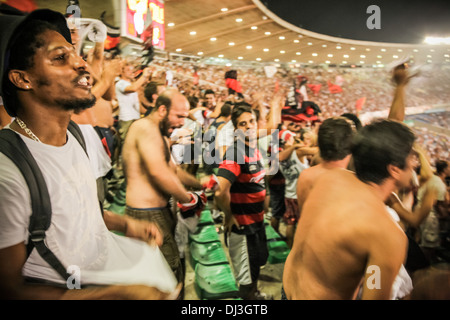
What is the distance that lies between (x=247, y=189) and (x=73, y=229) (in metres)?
1.91

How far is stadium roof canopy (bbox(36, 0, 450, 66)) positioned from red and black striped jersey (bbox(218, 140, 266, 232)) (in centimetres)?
245

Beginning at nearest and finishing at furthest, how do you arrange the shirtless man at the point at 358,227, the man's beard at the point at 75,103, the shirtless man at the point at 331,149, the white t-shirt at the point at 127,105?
the man's beard at the point at 75,103 < the shirtless man at the point at 358,227 < the shirtless man at the point at 331,149 < the white t-shirt at the point at 127,105

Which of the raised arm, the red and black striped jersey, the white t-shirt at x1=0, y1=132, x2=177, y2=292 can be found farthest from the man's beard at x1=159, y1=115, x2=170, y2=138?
the raised arm

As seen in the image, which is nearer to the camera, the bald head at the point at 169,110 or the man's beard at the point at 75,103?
the man's beard at the point at 75,103

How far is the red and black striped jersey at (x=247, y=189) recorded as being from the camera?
2.74m

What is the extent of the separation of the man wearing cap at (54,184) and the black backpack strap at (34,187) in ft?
0.06

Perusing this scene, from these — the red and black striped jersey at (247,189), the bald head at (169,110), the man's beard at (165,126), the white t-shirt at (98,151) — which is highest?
the bald head at (169,110)

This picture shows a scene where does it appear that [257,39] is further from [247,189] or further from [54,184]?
[54,184]

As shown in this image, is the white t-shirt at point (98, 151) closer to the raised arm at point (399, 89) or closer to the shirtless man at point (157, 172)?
the shirtless man at point (157, 172)

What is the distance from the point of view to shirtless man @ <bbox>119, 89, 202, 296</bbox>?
2068 mm

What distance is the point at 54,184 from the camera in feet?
3.49

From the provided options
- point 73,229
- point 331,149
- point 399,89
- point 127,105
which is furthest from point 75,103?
point 127,105

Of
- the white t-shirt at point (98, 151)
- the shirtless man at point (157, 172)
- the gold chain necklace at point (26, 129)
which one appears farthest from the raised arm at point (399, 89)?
the gold chain necklace at point (26, 129)
